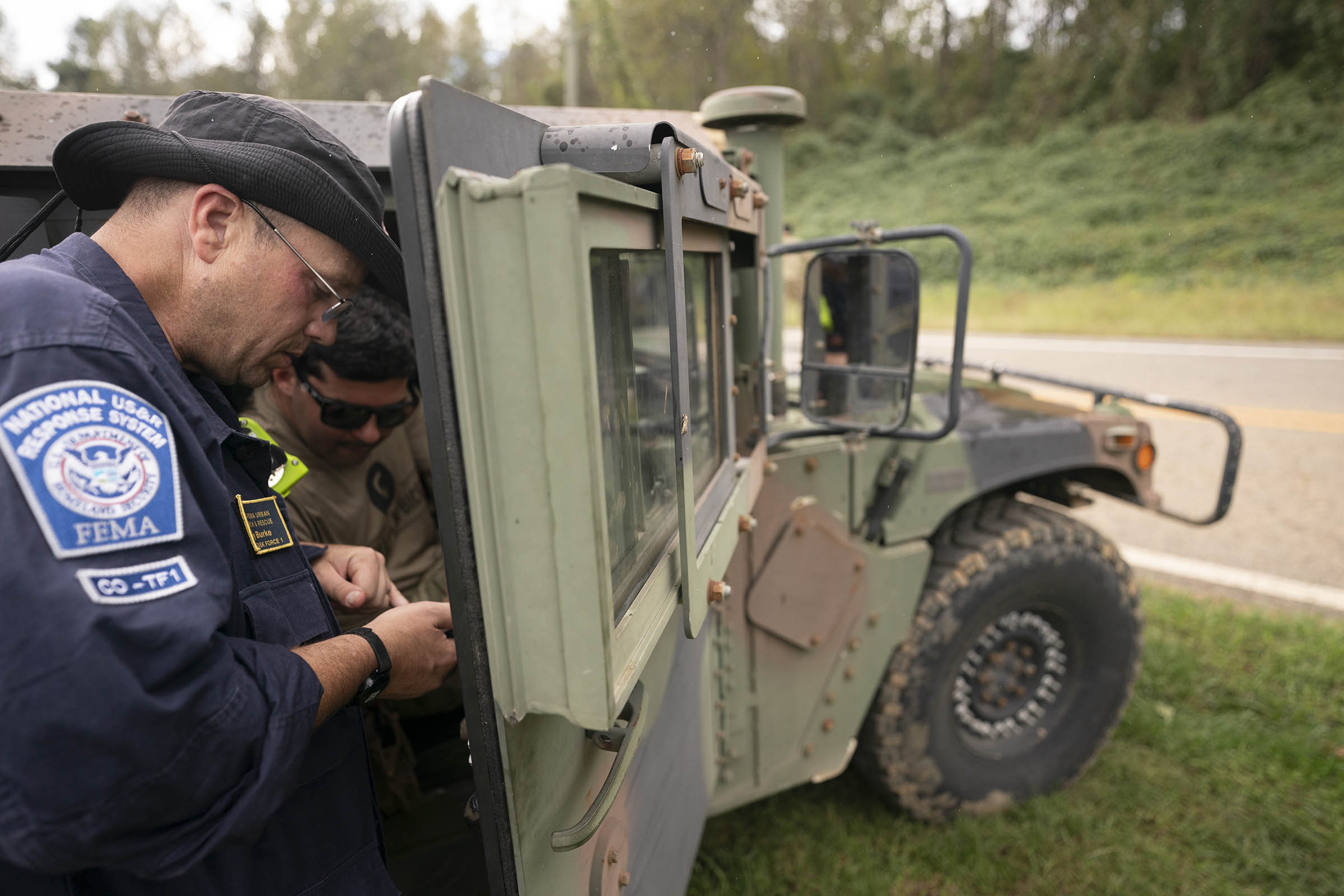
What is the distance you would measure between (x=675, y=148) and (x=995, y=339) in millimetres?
13677

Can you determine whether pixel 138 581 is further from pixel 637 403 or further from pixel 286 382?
pixel 286 382

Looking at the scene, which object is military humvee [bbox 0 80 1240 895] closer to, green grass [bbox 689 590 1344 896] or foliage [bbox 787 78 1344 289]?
green grass [bbox 689 590 1344 896]

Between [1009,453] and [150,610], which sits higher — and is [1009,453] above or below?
below

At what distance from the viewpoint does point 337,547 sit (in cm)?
165

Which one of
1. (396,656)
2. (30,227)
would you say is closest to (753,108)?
(30,227)

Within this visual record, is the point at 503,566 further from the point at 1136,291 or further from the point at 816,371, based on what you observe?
the point at 1136,291

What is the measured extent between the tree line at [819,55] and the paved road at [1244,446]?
973 cm

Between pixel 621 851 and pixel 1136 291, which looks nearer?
pixel 621 851

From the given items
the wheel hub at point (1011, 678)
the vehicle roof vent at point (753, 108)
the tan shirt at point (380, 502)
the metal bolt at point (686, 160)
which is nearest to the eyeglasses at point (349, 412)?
the tan shirt at point (380, 502)

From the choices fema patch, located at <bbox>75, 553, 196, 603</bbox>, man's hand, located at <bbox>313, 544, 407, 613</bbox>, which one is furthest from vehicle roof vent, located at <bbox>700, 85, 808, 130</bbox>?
fema patch, located at <bbox>75, 553, 196, 603</bbox>

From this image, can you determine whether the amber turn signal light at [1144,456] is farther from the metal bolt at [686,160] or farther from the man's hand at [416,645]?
the man's hand at [416,645]

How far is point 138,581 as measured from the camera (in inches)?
33.1

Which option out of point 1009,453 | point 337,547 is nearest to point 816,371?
point 1009,453

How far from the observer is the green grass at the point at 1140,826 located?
257 centimetres
